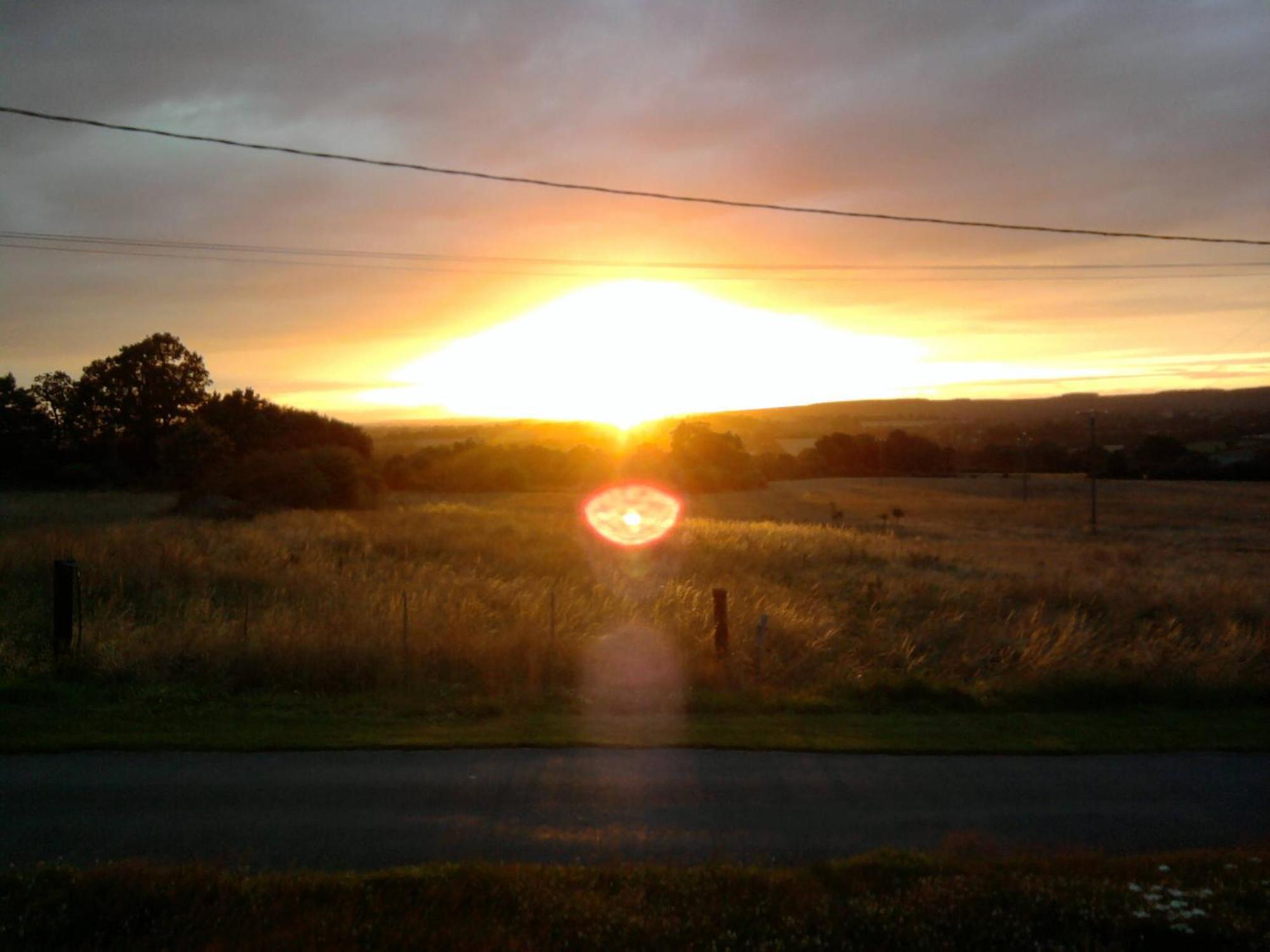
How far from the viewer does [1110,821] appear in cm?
738

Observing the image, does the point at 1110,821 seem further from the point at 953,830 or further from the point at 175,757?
the point at 175,757

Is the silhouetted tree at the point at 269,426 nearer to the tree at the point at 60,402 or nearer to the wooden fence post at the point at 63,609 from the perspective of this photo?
the tree at the point at 60,402

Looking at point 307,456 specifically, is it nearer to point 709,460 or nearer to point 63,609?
point 63,609

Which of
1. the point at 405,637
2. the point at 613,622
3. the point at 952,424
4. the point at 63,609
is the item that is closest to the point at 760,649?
Result: the point at 613,622

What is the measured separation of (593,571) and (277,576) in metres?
7.07

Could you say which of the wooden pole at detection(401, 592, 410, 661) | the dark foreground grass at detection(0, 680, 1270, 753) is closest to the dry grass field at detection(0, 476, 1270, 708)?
the wooden pole at detection(401, 592, 410, 661)

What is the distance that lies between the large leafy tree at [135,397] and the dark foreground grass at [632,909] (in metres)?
65.3

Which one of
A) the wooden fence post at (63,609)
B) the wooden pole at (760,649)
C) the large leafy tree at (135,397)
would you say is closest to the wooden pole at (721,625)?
Result: the wooden pole at (760,649)

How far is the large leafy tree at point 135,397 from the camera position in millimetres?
64938

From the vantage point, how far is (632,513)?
50.0 m

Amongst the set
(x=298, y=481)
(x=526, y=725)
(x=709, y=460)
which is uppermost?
(x=709, y=460)

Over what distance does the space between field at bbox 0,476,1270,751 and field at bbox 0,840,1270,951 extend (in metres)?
4.82

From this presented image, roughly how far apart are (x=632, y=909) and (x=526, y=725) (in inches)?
179

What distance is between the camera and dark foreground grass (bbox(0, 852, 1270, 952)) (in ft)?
16.3
